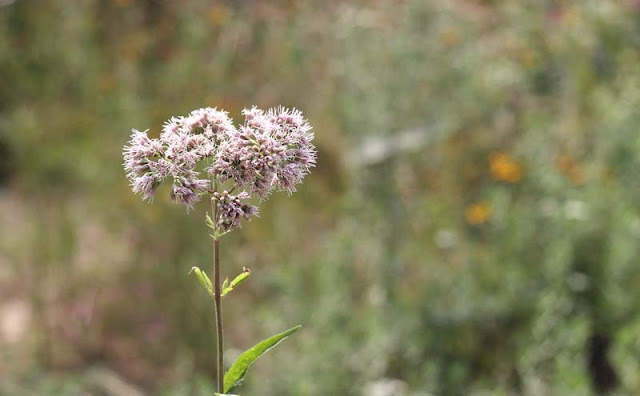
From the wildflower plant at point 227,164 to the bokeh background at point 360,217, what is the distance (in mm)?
2057

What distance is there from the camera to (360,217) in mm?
4254

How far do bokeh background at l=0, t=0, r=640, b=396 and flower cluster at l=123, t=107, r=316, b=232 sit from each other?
2.07 meters

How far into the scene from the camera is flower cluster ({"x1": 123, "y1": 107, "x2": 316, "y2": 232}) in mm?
1208

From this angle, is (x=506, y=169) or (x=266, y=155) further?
(x=506, y=169)

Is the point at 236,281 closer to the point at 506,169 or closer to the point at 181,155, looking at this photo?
the point at 181,155

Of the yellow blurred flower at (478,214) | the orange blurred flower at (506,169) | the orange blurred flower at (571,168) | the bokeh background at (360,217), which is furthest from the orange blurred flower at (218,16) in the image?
the orange blurred flower at (571,168)

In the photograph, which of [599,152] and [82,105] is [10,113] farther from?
[599,152]

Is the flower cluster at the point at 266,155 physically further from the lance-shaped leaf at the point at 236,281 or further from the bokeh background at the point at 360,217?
the bokeh background at the point at 360,217

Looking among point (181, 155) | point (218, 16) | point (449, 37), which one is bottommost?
point (181, 155)

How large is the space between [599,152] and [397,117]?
117 cm

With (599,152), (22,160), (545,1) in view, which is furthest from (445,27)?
(22,160)

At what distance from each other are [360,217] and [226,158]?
306 centimetres

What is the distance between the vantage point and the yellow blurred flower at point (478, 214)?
409 centimetres

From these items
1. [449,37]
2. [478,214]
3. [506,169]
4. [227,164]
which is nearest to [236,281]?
[227,164]
